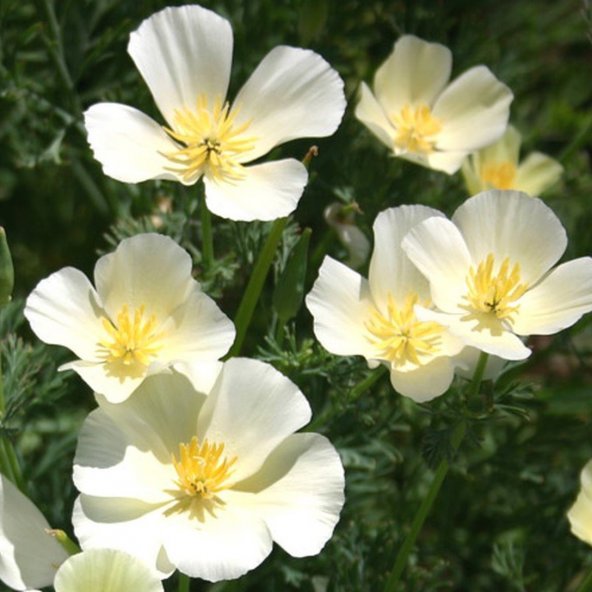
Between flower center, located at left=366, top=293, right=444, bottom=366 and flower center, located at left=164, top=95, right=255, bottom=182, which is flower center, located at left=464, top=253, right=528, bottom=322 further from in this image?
flower center, located at left=164, top=95, right=255, bottom=182

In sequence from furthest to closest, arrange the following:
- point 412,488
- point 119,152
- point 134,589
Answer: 1. point 412,488
2. point 119,152
3. point 134,589

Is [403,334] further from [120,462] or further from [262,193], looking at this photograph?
[120,462]

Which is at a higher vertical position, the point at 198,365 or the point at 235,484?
the point at 198,365

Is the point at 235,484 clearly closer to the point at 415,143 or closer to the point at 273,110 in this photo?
the point at 273,110

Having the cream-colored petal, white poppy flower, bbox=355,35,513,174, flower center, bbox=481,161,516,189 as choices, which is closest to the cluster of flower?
the cream-colored petal

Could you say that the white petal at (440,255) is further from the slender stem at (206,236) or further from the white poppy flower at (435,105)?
the white poppy flower at (435,105)

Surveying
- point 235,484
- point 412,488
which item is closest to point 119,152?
point 235,484

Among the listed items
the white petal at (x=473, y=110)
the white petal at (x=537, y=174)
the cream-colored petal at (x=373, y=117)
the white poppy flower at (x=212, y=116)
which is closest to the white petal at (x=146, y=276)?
the white poppy flower at (x=212, y=116)
